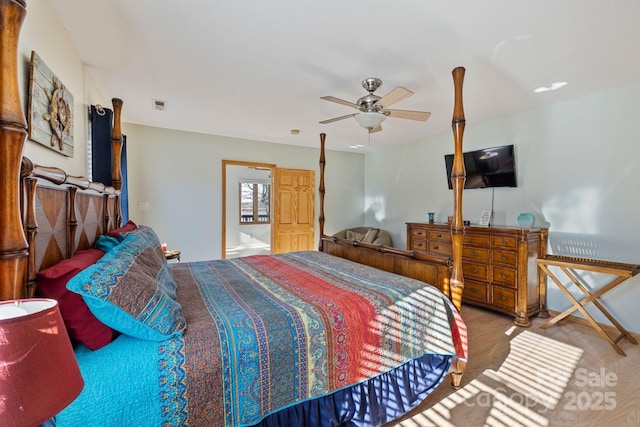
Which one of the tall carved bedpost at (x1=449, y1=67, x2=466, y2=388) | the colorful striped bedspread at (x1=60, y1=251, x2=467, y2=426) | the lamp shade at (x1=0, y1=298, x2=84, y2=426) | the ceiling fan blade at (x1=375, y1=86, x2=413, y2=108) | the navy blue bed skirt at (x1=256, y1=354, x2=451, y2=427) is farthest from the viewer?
the ceiling fan blade at (x1=375, y1=86, x2=413, y2=108)

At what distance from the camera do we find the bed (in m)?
0.99

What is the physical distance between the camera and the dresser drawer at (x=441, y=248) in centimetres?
401

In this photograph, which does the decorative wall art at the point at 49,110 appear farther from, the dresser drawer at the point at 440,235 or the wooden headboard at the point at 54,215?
the dresser drawer at the point at 440,235

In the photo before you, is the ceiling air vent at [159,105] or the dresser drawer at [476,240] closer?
the ceiling air vent at [159,105]

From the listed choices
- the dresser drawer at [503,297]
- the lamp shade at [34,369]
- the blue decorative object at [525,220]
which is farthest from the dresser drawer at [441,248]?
the lamp shade at [34,369]

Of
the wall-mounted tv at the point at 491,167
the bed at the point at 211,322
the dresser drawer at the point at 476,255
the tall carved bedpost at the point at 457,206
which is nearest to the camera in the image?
the bed at the point at 211,322

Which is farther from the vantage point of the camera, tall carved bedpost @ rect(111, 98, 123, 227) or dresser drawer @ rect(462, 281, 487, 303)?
dresser drawer @ rect(462, 281, 487, 303)

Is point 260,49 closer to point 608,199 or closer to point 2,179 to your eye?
point 2,179

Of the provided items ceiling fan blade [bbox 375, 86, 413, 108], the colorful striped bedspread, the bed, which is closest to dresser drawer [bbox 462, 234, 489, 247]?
the bed

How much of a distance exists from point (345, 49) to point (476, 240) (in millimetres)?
2804

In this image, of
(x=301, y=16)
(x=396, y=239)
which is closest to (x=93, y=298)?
(x=301, y=16)

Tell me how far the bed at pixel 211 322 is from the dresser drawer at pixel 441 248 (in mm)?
2018

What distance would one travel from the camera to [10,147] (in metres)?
0.74

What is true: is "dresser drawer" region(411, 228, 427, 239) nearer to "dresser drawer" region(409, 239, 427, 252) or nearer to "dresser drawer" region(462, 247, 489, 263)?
"dresser drawer" region(409, 239, 427, 252)
